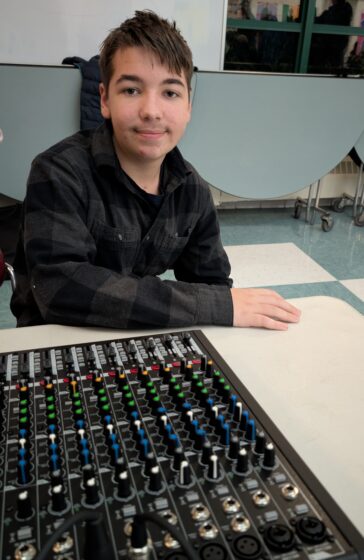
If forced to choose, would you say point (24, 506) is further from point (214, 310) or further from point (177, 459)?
point (214, 310)

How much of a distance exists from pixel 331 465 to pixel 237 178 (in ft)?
9.61

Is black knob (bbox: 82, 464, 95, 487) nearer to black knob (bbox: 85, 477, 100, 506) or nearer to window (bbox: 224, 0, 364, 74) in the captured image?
black knob (bbox: 85, 477, 100, 506)

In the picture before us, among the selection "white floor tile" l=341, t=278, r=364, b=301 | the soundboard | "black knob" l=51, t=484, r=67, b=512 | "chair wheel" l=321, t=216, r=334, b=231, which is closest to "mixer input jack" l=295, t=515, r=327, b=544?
the soundboard

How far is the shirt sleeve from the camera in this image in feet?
2.83

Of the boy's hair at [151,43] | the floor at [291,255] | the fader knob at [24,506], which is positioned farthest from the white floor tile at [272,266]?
the fader knob at [24,506]

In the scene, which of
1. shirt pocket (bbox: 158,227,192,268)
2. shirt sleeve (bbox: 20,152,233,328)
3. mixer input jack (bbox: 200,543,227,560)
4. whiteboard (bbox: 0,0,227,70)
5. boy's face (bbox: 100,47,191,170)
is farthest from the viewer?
whiteboard (bbox: 0,0,227,70)

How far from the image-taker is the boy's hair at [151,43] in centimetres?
99

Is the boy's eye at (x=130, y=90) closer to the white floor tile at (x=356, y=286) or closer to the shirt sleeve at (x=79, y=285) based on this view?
the shirt sleeve at (x=79, y=285)

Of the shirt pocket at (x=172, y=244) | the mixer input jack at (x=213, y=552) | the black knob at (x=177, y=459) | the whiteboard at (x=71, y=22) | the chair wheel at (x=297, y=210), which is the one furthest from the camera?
the chair wheel at (x=297, y=210)

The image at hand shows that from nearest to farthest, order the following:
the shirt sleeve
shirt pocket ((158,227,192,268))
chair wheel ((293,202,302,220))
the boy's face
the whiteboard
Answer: the shirt sleeve, the boy's face, shirt pocket ((158,227,192,268)), the whiteboard, chair wheel ((293,202,302,220))

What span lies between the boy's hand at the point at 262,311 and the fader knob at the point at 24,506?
0.51m

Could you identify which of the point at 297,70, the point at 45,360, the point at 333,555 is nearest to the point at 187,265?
the point at 45,360

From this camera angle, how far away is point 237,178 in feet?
11.0

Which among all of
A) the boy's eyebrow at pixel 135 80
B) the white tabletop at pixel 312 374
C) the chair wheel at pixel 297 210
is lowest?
the chair wheel at pixel 297 210
